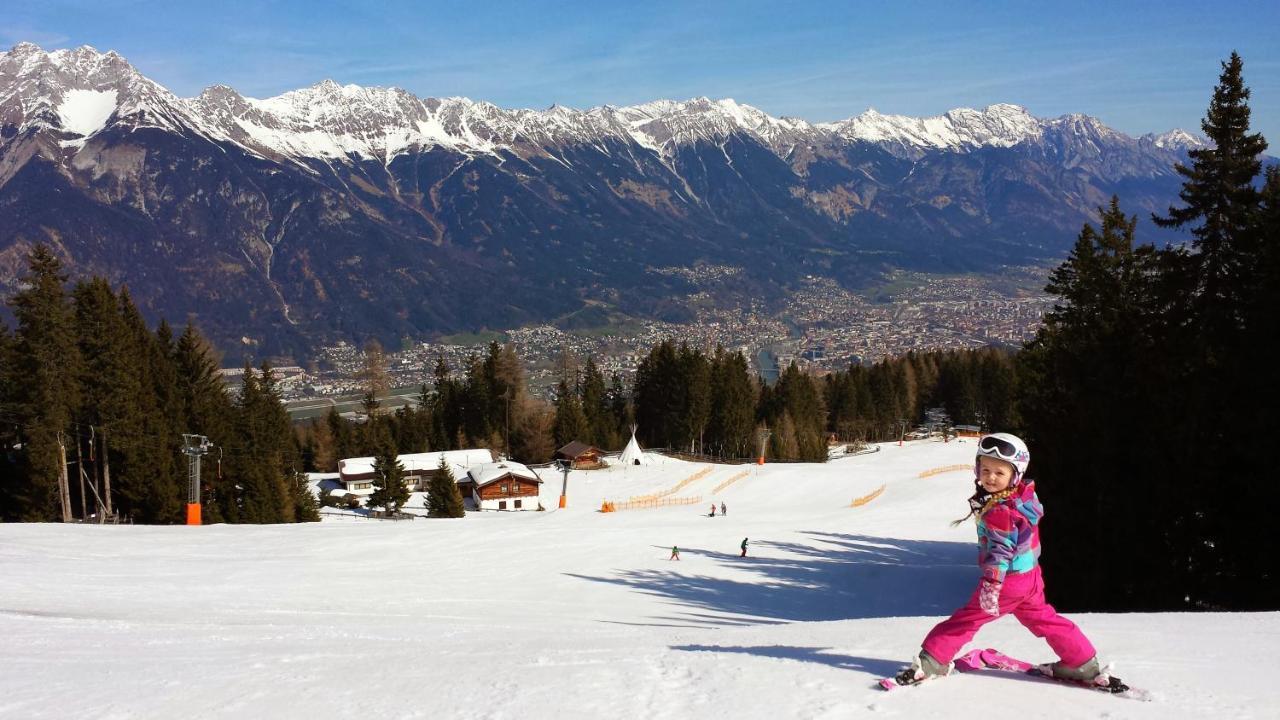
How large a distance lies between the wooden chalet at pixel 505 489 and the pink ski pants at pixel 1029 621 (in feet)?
163

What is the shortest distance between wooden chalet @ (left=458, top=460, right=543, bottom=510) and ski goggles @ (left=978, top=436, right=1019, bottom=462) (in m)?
50.2

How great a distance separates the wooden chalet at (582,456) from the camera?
220ft

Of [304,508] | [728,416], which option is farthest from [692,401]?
[304,508]

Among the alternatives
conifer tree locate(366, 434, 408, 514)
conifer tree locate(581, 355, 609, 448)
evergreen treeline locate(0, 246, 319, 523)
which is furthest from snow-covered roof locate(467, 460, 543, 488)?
conifer tree locate(581, 355, 609, 448)

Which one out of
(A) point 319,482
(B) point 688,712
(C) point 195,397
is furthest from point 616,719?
(A) point 319,482

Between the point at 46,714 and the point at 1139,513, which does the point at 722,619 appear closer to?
the point at 1139,513

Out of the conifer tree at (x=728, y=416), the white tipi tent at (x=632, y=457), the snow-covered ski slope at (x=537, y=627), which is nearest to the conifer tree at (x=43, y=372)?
the snow-covered ski slope at (x=537, y=627)

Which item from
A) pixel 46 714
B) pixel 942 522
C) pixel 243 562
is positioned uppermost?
pixel 46 714

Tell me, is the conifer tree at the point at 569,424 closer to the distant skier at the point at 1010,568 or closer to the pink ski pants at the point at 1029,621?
the pink ski pants at the point at 1029,621

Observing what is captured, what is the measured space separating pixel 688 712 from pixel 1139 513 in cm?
1718

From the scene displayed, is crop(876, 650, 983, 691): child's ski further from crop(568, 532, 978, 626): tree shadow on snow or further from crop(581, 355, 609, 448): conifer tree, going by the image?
crop(581, 355, 609, 448): conifer tree

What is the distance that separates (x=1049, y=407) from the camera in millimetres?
28766

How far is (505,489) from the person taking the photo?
55.9 meters

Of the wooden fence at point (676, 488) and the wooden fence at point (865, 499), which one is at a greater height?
the wooden fence at point (676, 488)
